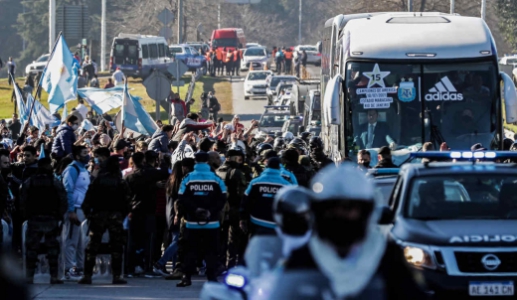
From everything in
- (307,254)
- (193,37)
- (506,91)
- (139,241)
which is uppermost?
(193,37)

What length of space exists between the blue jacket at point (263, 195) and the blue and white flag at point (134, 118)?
12415mm

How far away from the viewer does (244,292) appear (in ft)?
17.2

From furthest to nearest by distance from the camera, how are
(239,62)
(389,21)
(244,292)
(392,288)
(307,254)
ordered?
(239,62)
(389,21)
(244,292)
(392,288)
(307,254)

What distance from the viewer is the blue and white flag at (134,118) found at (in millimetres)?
23453

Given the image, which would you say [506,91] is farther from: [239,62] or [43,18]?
Result: [43,18]

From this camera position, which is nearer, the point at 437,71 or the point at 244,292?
the point at 244,292

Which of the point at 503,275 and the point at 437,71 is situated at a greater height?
the point at 437,71

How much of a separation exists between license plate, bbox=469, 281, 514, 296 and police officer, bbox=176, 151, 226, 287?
3.48m

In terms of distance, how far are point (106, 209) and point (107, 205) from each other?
0.05m

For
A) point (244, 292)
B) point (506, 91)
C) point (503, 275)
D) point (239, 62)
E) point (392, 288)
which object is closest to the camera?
point (392, 288)

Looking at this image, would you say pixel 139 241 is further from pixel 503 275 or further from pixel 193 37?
pixel 193 37

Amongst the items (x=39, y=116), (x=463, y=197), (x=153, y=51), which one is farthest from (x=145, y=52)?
(x=463, y=197)

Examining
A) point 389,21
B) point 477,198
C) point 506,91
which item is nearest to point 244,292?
point 477,198

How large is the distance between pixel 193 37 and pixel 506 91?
80.3m
